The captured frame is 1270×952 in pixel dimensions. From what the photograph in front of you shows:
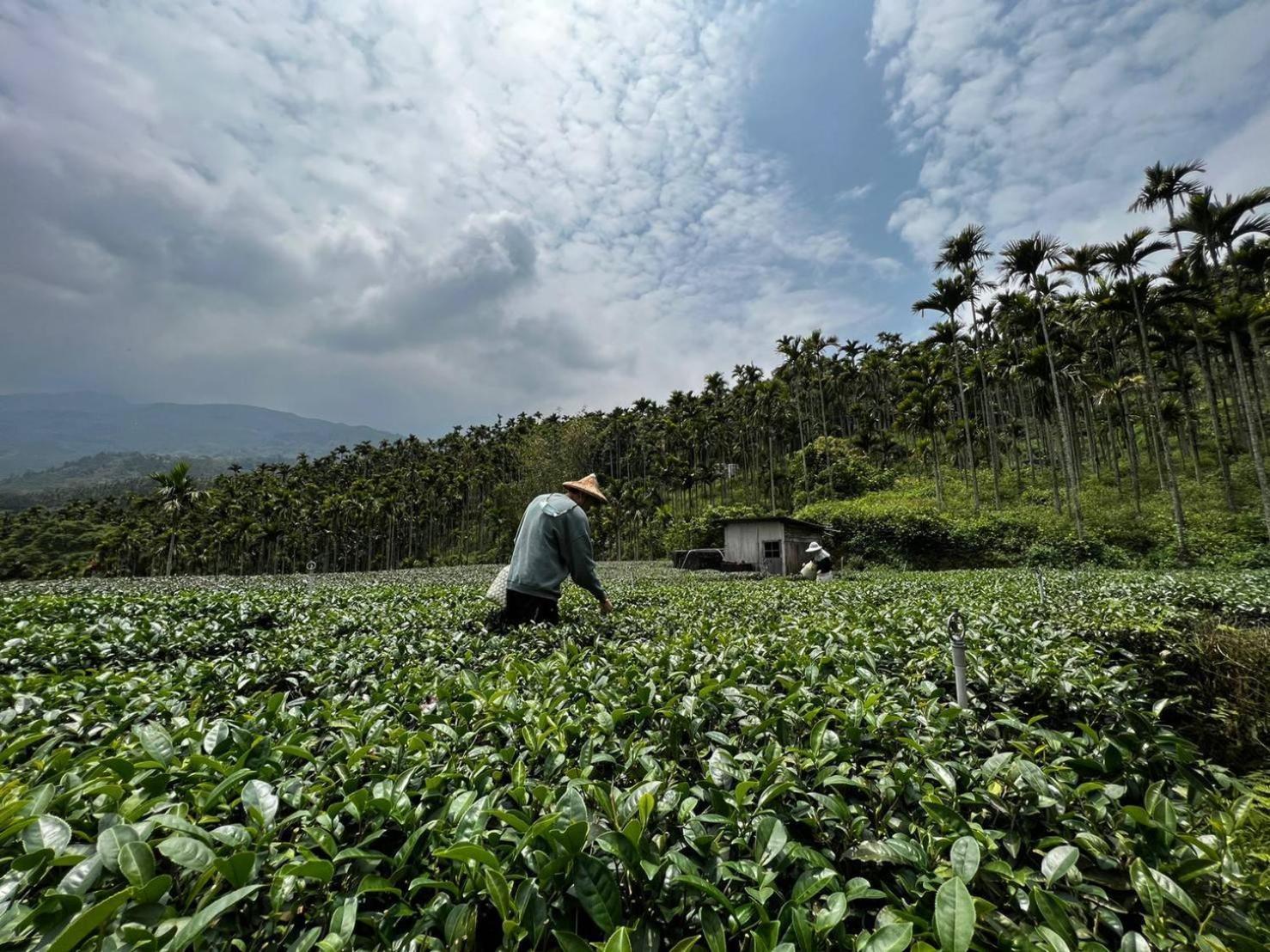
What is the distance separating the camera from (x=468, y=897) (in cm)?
118

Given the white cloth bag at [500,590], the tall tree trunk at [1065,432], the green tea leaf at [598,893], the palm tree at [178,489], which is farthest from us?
the palm tree at [178,489]

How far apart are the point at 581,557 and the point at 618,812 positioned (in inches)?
130

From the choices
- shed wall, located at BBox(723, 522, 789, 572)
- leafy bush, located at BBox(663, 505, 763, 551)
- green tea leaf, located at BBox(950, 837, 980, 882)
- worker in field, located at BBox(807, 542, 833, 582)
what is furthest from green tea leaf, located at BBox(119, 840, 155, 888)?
leafy bush, located at BBox(663, 505, 763, 551)

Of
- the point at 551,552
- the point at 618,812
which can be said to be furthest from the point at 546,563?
the point at 618,812

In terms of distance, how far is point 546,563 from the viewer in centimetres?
478

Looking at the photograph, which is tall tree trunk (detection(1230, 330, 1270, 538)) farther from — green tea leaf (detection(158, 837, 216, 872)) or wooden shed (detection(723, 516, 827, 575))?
green tea leaf (detection(158, 837, 216, 872))

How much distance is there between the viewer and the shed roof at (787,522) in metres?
24.9

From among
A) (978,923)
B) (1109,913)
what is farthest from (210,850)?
(1109,913)

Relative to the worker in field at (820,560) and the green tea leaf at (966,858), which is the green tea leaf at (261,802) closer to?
the green tea leaf at (966,858)

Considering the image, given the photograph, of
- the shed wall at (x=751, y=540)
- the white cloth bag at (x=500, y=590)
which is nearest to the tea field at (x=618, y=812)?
the white cloth bag at (x=500, y=590)

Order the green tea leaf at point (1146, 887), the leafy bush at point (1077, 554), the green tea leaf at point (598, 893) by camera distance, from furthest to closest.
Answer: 1. the leafy bush at point (1077, 554)
2. the green tea leaf at point (1146, 887)
3. the green tea leaf at point (598, 893)

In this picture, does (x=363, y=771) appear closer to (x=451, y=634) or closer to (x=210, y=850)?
(x=210, y=850)

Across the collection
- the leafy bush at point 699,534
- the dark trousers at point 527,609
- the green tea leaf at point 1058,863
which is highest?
the leafy bush at point 699,534

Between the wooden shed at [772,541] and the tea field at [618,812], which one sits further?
the wooden shed at [772,541]
